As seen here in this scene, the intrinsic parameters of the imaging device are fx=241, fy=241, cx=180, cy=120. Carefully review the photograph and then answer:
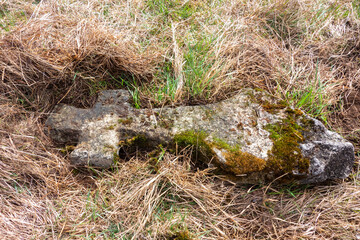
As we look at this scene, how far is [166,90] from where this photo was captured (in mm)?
2598

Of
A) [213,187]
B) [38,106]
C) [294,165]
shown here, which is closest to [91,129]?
[38,106]

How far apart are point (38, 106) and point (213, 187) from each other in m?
1.96

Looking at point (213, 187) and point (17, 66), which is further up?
point (17, 66)

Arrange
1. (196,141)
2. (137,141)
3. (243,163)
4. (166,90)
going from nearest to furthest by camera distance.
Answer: (243,163), (196,141), (137,141), (166,90)

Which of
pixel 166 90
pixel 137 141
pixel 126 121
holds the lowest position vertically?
pixel 137 141

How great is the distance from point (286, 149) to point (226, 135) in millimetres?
507

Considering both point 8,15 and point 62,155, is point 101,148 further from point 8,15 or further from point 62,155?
point 8,15

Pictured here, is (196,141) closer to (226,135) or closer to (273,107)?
(226,135)

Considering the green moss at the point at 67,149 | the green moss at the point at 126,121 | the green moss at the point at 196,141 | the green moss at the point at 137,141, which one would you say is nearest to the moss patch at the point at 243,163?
the green moss at the point at 196,141

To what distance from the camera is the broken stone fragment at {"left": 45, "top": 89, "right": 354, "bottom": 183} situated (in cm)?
200

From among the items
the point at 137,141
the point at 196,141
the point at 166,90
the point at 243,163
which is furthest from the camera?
the point at 166,90

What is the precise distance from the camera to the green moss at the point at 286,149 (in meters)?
1.97

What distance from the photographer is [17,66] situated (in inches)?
95.5

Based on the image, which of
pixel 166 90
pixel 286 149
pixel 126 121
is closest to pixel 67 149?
pixel 126 121
